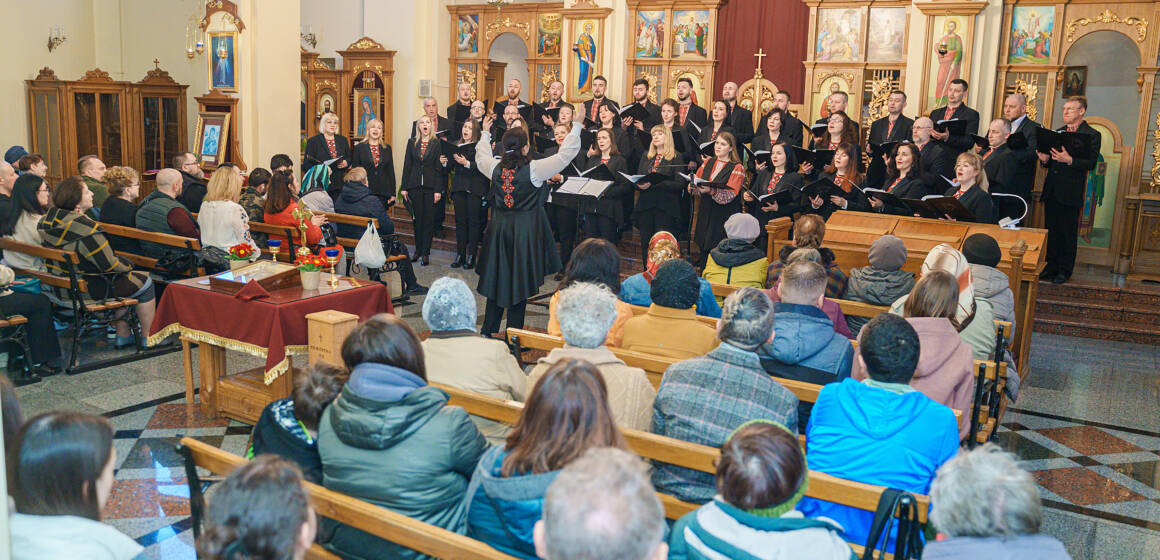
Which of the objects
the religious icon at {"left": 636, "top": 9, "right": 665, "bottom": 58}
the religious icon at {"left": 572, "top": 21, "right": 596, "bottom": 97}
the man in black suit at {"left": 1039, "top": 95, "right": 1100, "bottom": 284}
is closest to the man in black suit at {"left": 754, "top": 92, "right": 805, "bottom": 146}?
the man in black suit at {"left": 1039, "top": 95, "right": 1100, "bottom": 284}

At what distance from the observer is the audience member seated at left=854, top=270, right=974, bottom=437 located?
3.80 metres

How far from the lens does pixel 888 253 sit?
16.9ft

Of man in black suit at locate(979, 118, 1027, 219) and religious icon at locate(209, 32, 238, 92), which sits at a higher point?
religious icon at locate(209, 32, 238, 92)

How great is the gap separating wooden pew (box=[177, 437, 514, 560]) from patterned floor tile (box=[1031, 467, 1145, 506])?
11.4ft

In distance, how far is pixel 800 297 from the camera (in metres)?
3.90

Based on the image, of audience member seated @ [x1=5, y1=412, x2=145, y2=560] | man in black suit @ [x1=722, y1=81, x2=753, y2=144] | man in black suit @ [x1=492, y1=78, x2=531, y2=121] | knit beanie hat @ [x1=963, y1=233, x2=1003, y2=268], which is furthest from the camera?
man in black suit @ [x1=492, y1=78, x2=531, y2=121]

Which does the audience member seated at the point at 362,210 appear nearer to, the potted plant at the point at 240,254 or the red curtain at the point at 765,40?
the potted plant at the point at 240,254

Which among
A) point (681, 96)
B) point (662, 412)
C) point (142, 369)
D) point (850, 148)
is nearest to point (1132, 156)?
point (850, 148)

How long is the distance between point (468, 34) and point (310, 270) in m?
9.64

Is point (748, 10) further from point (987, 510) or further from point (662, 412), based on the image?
point (987, 510)

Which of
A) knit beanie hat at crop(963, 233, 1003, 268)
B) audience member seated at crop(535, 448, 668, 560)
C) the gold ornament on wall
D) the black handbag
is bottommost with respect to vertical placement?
the black handbag

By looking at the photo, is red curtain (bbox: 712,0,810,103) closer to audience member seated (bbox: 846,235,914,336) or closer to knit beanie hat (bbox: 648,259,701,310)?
audience member seated (bbox: 846,235,914,336)

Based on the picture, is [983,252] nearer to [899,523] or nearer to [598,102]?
[899,523]

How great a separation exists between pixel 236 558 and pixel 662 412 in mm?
1528
